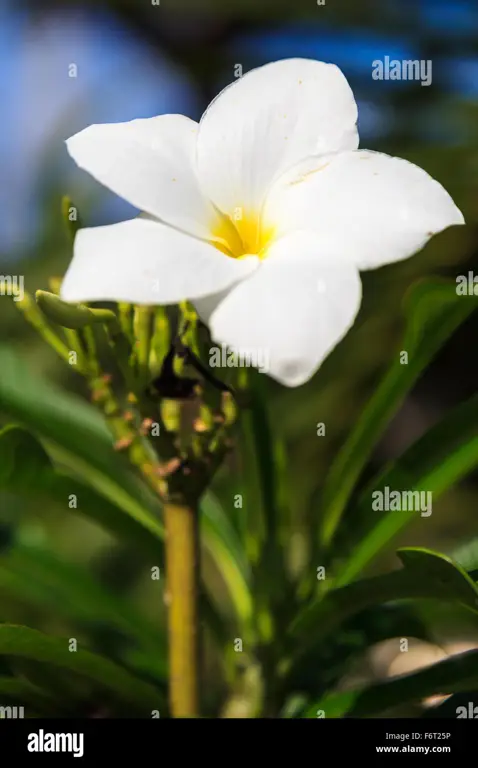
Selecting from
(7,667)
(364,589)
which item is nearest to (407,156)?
(364,589)

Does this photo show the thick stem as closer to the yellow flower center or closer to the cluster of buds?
the cluster of buds

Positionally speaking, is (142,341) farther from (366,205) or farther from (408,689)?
(408,689)

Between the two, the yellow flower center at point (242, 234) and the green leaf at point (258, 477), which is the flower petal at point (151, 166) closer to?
the yellow flower center at point (242, 234)

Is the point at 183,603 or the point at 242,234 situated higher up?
the point at 242,234

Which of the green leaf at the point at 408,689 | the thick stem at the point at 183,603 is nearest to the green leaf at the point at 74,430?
the thick stem at the point at 183,603

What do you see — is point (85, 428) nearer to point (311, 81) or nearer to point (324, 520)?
point (324, 520)

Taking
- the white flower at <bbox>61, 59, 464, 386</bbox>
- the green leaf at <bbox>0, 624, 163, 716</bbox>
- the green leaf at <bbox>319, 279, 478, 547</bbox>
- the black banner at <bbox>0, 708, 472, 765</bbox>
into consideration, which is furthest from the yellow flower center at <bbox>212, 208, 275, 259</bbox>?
the black banner at <bbox>0, 708, 472, 765</bbox>

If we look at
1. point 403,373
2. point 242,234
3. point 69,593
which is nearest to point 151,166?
point 242,234
